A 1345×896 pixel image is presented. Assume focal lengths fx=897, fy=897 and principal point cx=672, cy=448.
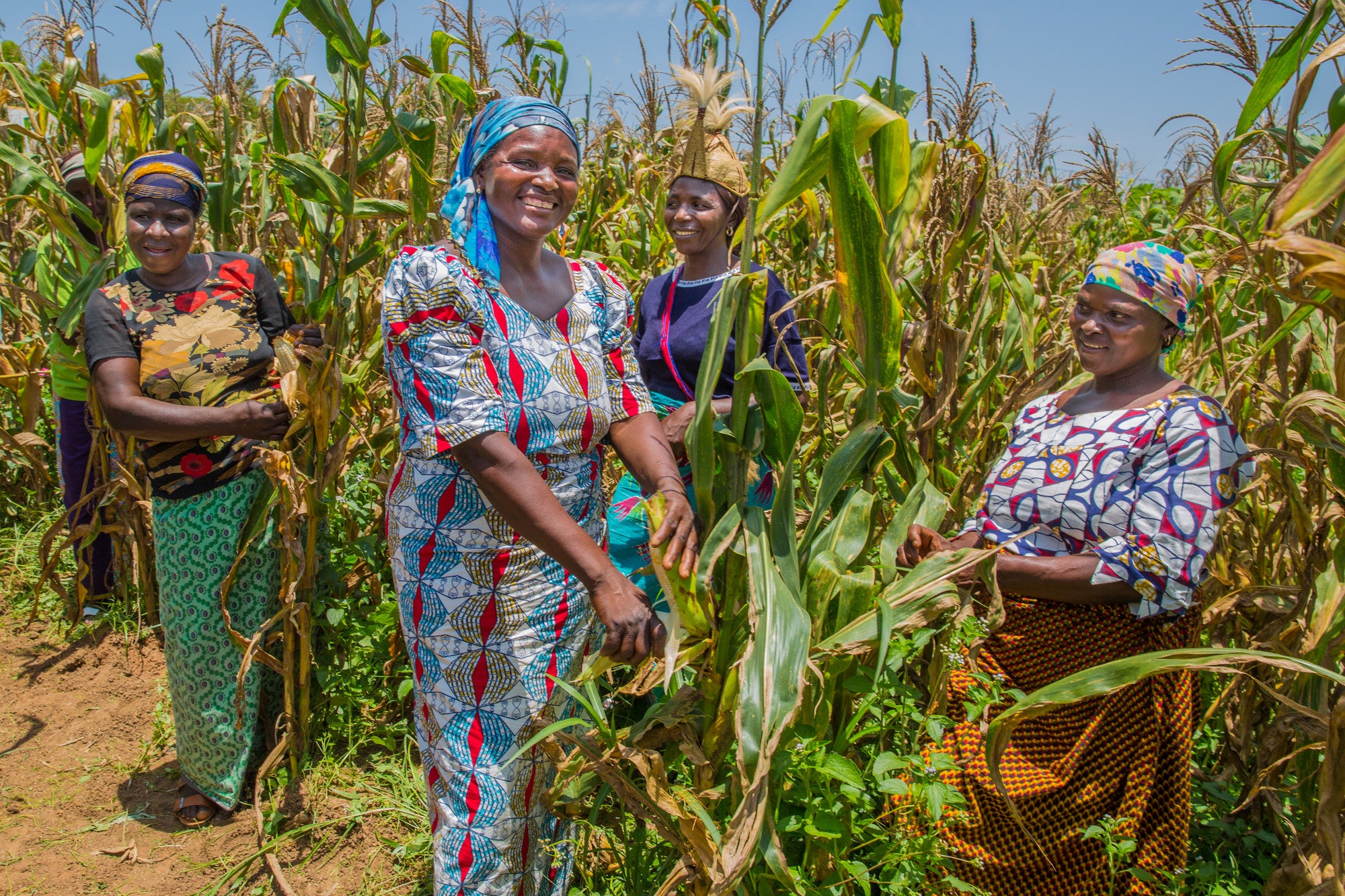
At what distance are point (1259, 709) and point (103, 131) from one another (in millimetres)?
3735

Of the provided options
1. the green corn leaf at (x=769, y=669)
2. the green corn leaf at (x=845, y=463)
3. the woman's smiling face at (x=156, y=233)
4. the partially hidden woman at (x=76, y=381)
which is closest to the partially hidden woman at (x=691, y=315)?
the green corn leaf at (x=845, y=463)

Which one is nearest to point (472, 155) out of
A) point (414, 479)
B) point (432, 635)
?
point (414, 479)

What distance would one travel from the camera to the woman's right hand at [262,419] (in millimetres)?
2377

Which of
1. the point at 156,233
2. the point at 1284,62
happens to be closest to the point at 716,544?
the point at 1284,62

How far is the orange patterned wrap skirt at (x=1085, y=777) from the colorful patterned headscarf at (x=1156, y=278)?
2.04 ft

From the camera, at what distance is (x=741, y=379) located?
1.53m

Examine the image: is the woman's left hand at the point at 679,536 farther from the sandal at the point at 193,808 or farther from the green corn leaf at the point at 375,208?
the sandal at the point at 193,808

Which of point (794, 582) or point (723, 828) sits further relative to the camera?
point (723, 828)

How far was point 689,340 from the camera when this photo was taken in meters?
2.66

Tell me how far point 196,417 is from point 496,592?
109 centimetres

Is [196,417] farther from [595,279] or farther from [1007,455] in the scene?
[1007,455]

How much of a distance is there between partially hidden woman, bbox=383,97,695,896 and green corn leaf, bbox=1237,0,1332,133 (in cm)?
131

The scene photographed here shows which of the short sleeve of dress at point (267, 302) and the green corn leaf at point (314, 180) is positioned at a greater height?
the green corn leaf at point (314, 180)

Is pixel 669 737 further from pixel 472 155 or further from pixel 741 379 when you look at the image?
pixel 472 155
